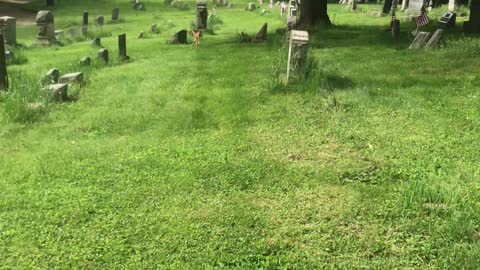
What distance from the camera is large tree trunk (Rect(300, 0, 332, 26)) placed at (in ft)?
56.9

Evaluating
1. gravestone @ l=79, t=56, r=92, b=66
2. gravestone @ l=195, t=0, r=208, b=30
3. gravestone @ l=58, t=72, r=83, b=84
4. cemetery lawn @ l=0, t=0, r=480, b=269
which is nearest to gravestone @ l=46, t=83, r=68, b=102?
cemetery lawn @ l=0, t=0, r=480, b=269

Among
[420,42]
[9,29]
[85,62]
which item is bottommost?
[85,62]

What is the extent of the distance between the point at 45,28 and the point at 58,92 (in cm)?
1026

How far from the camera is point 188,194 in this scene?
205 inches

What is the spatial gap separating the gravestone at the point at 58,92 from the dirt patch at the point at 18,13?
1917cm

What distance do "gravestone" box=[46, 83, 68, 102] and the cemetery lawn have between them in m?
0.22

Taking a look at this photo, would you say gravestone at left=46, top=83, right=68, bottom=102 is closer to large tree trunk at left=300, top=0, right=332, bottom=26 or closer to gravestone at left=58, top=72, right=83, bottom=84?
gravestone at left=58, top=72, right=83, bottom=84

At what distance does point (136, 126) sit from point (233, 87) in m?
2.66

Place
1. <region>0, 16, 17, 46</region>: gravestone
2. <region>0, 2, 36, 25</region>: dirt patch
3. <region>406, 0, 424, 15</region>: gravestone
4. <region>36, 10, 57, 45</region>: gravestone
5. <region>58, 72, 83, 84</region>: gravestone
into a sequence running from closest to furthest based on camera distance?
1. <region>58, 72, 83, 84</region>: gravestone
2. <region>0, 16, 17, 46</region>: gravestone
3. <region>36, 10, 57, 45</region>: gravestone
4. <region>406, 0, 424, 15</region>: gravestone
5. <region>0, 2, 36, 25</region>: dirt patch

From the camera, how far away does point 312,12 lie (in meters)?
17.4

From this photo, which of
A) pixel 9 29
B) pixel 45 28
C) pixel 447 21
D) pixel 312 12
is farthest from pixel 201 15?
pixel 447 21

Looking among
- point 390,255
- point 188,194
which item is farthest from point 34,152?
point 390,255

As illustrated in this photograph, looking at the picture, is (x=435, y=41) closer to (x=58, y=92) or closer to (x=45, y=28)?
(x=58, y=92)

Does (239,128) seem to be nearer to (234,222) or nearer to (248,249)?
(234,222)
